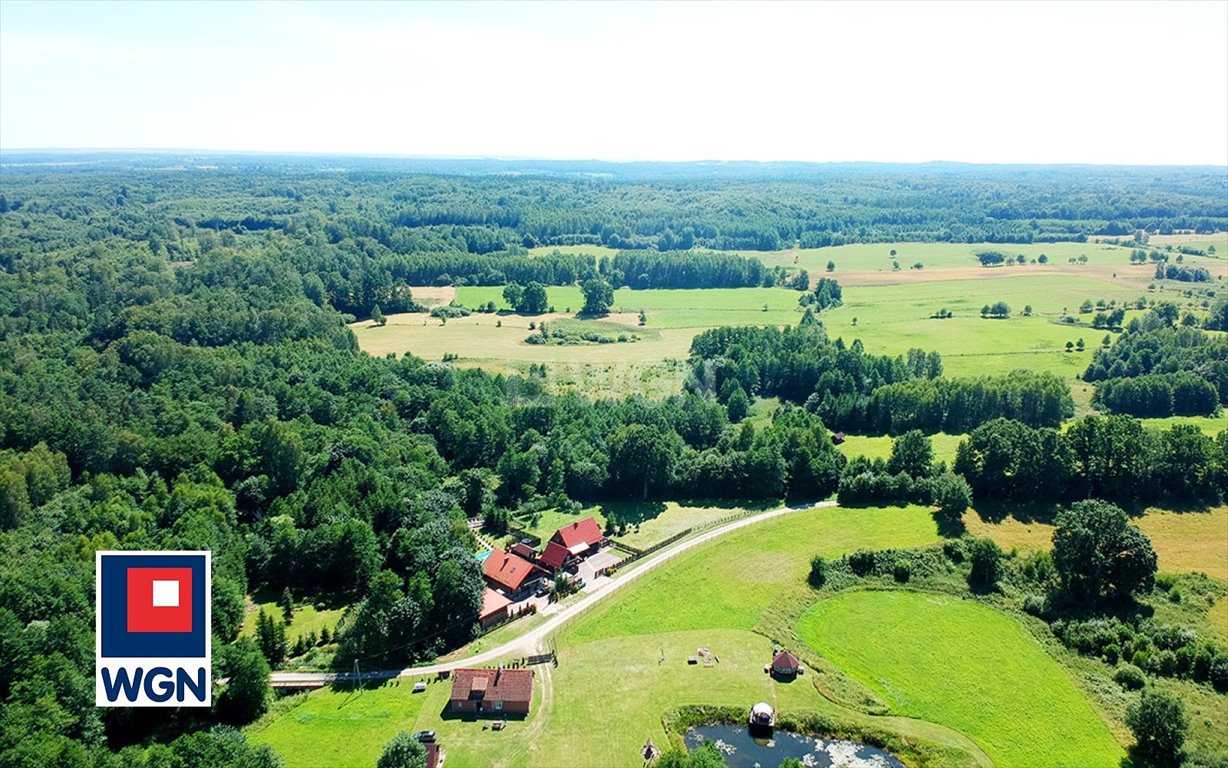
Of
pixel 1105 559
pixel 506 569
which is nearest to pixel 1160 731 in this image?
pixel 1105 559

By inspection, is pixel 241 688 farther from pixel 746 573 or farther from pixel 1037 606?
pixel 1037 606

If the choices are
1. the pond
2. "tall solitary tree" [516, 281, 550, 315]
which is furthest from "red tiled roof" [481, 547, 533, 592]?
"tall solitary tree" [516, 281, 550, 315]

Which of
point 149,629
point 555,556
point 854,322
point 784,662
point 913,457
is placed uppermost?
point 854,322

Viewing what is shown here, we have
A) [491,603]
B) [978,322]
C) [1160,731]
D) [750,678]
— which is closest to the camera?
[1160,731]

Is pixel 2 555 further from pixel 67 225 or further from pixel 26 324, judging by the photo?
pixel 67 225

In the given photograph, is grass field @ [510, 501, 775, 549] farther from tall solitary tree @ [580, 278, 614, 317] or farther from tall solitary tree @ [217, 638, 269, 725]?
tall solitary tree @ [580, 278, 614, 317]

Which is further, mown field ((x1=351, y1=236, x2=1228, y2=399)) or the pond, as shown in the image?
mown field ((x1=351, y1=236, x2=1228, y2=399))

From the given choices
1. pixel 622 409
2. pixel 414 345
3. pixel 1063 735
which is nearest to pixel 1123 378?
pixel 622 409
